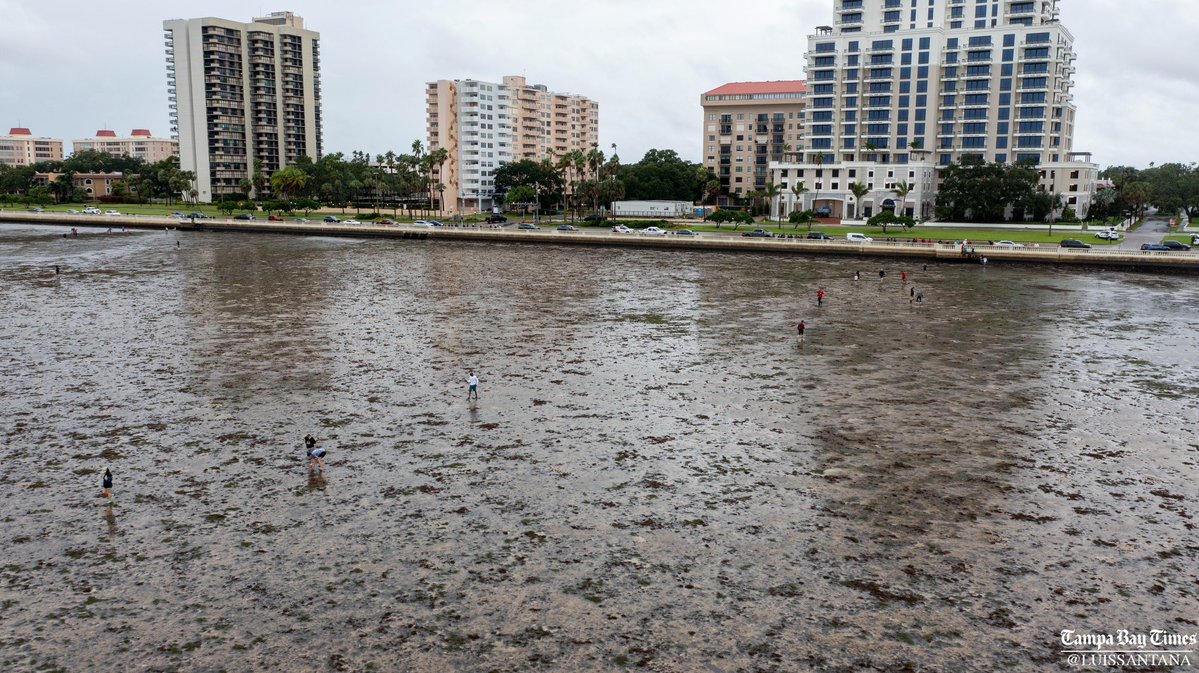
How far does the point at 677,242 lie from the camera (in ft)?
336

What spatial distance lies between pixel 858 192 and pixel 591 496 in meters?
113

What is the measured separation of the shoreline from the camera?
80375 mm

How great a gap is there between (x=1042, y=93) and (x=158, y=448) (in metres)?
145

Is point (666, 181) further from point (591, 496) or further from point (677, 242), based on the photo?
point (591, 496)

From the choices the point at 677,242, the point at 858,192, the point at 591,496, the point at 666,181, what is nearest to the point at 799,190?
the point at 858,192

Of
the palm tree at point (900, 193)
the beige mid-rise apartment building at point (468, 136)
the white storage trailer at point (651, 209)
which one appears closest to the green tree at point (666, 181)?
the white storage trailer at point (651, 209)

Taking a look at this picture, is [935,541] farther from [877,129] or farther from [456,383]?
[877,129]

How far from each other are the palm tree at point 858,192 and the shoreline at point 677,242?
1272 inches

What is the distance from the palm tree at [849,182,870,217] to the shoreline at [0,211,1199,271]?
32.3 m

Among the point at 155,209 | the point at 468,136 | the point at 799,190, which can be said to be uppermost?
the point at 468,136

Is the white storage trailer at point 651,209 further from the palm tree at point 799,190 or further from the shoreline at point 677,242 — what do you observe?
the shoreline at point 677,242

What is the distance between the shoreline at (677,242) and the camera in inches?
3164

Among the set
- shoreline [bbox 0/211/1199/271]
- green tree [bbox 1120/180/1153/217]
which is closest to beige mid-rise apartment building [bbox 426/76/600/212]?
shoreline [bbox 0/211/1199/271]

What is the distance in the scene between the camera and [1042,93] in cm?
13800
